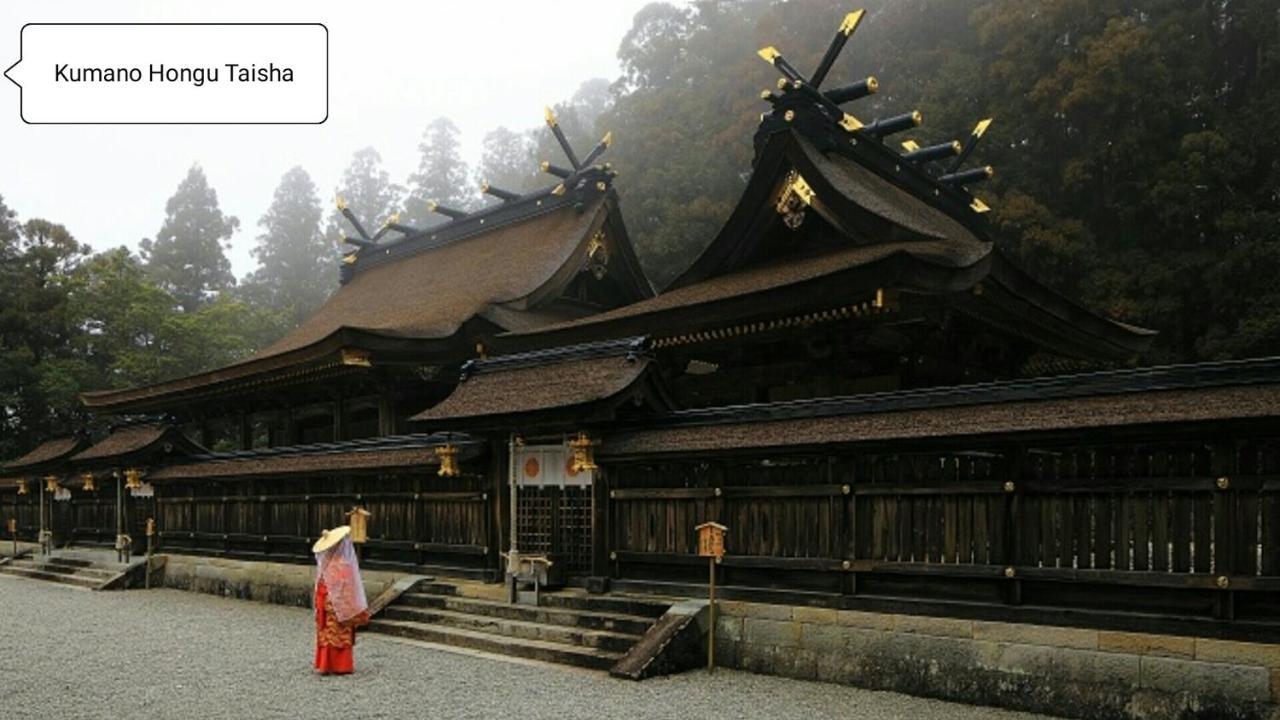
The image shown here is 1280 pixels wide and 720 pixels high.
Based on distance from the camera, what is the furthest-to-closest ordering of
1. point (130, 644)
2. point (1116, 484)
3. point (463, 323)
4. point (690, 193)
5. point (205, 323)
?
point (205, 323) → point (690, 193) → point (463, 323) → point (130, 644) → point (1116, 484)

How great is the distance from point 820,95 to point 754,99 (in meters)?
20.8

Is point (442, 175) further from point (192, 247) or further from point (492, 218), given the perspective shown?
point (492, 218)

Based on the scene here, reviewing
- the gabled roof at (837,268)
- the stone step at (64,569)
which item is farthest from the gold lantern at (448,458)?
the stone step at (64,569)

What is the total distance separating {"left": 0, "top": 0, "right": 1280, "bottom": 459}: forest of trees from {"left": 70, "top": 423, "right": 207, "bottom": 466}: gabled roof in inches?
623

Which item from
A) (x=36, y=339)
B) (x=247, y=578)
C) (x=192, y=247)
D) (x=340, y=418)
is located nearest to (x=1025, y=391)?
(x=247, y=578)

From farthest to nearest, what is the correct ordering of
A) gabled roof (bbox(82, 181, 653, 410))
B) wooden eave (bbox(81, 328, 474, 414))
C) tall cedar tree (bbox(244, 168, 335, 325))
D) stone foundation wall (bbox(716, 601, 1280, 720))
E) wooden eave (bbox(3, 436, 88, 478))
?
tall cedar tree (bbox(244, 168, 335, 325))
wooden eave (bbox(3, 436, 88, 478))
gabled roof (bbox(82, 181, 653, 410))
wooden eave (bbox(81, 328, 474, 414))
stone foundation wall (bbox(716, 601, 1280, 720))

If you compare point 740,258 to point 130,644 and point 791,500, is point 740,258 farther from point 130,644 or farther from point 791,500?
point 130,644

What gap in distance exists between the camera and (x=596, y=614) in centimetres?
1109

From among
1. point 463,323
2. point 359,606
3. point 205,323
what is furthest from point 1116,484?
point 205,323

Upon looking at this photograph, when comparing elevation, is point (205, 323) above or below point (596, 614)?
above

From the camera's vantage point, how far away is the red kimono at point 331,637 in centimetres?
998

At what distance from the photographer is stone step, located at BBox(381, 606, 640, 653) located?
10.5 metres

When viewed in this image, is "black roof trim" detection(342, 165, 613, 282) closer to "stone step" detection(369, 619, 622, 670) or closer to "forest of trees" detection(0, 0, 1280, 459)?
"forest of trees" detection(0, 0, 1280, 459)

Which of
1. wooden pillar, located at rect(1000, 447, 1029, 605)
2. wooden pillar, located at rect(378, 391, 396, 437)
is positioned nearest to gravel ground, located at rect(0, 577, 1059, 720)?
wooden pillar, located at rect(1000, 447, 1029, 605)
